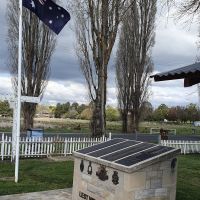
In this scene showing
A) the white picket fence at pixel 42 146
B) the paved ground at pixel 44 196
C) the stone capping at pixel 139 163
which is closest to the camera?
the stone capping at pixel 139 163

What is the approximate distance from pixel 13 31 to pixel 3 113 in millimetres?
42122

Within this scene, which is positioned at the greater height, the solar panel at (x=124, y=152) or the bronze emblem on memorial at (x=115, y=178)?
the solar panel at (x=124, y=152)

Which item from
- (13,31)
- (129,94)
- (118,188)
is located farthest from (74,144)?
(129,94)

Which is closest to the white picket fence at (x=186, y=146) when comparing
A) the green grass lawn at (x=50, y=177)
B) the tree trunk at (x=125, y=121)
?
the green grass lawn at (x=50, y=177)

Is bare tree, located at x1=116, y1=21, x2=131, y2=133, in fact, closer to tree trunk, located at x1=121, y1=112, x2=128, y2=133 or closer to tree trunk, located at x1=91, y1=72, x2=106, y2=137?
tree trunk, located at x1=121, y1=112, x2=128, y2=133

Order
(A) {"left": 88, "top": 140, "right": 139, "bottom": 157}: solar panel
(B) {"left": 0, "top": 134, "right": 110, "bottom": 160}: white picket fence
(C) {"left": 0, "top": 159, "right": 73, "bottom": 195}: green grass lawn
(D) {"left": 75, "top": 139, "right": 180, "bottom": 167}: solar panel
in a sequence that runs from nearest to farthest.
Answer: (D) {"left": 75, "top": 139, "right": 180, "bottom": 167}: solar panel < (A) {"left": 88, "top": 140, "right": 139, "bottom": 157}: solar panel < (C) {"left": 0, "top": 159, "right": 73, "bottom": 195}: green grass lawn < (B) {"left": 0, "top": 134, "right": 110, "bottom": 160}: white picket fence

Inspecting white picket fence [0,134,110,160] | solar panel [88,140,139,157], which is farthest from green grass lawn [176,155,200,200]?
white picket fence [0,134,110,160]

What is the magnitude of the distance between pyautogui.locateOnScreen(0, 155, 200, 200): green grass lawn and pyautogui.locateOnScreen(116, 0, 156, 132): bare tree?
18.4 m

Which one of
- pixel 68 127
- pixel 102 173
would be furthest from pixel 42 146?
pixel 68 127

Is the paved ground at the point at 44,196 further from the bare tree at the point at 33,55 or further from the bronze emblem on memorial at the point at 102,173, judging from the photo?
the bare tree at the point at 33,55

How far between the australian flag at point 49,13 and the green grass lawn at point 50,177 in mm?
3985

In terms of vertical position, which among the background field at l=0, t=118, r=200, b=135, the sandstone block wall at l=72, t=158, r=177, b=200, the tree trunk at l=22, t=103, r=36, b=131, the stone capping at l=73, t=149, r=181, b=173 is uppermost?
the tree trunk at l=22, t=103, r=36, b=131

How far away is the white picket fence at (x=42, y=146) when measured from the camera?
14.9m

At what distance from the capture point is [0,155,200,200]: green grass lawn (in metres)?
9.63
